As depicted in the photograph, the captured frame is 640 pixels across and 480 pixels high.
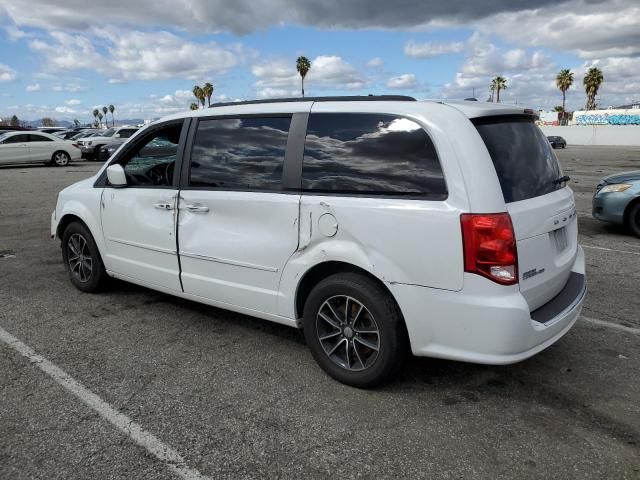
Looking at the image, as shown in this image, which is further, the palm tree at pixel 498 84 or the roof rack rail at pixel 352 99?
the palm tree at pixel 498 84

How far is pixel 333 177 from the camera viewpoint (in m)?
3.33

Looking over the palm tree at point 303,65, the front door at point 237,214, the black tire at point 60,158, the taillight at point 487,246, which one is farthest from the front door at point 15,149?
the palm tree at point 303,65

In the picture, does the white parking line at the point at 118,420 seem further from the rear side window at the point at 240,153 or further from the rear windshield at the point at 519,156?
the rear windshield at the point at 519,156

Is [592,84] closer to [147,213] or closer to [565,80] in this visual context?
[565,80]

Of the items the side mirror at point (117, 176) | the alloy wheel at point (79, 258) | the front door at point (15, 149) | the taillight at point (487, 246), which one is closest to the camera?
the taillight at point (487, 246)

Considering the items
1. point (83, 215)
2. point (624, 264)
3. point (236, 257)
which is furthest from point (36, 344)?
point (624, 264)

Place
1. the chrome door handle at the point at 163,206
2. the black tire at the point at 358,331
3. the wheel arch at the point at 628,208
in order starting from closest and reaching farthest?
the black tire at the point at 358,331
the chrome door handle at the point at 163,206
the wheel arch at the point at 628,208

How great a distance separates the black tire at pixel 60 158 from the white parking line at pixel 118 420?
21.9 metres

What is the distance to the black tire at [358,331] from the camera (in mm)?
3146

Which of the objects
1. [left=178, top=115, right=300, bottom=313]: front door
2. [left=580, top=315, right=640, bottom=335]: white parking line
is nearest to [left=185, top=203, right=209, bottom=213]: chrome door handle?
[left=178, top=115, right=300, bottom=313]: front door

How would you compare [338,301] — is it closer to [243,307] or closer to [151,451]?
[243,307]

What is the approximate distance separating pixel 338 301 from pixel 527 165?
4.70 feet

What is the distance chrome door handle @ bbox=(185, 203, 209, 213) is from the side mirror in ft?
2.91

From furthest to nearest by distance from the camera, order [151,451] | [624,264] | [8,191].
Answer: [8,191]
[624,264]
[151,451]
